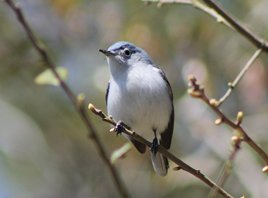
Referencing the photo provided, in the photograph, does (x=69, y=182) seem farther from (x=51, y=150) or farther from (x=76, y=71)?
(x=76, y=71)

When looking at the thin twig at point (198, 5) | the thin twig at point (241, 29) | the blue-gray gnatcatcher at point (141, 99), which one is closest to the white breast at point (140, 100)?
the blue-gray gnatcatcher at point (141, 99)

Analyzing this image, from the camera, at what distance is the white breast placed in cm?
380

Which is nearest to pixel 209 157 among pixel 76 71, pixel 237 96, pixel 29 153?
pixel 237 96

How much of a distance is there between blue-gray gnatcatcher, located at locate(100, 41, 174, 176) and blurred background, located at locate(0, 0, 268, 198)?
1199 mm

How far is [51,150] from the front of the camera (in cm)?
677

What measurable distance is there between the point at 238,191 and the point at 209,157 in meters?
0.59

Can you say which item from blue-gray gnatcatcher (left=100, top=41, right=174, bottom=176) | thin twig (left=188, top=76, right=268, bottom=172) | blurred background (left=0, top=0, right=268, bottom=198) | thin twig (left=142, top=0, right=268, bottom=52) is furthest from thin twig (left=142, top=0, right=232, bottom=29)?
blurred background (left=0, top=0, right=268, bottom=198)

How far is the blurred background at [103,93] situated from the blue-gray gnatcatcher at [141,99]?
120cm

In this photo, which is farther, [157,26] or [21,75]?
[21,75]

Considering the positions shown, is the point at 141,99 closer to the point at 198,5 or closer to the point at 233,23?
the point at 198,5

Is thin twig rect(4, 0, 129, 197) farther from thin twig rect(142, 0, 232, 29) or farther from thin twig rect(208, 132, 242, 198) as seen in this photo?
thin twig rect(142, 0, 232, 29)

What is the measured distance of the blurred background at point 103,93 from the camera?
217 inches

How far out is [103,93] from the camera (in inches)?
239

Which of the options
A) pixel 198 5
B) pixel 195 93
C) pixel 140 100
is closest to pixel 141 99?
pixel 140 100
